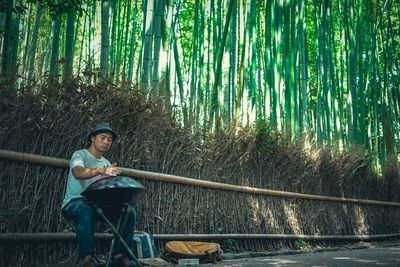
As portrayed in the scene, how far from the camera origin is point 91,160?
3582mm

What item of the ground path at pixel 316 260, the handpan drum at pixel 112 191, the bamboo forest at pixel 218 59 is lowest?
the ground path at pixel 316 260

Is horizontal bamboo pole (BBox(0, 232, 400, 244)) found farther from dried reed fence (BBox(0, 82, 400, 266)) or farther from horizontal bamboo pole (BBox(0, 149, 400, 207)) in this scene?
horizontal bamboo pole (BBox(0, 149, 400, 207))

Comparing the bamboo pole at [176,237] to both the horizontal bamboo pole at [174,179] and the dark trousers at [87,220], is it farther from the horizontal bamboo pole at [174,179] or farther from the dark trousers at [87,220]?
the horizontal bamboo pole at [174,179]

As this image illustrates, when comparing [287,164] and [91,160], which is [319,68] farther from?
[91,160]

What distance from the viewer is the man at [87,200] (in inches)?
126

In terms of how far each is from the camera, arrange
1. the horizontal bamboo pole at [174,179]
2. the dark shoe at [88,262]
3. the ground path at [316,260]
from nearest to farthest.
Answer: the dark shoe at [88,262] → the horizontal bamboo pole at [174,179] → the ground path at [316,260]

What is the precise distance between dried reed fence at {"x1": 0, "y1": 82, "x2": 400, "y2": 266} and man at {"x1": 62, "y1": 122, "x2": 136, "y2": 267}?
0.38 meters

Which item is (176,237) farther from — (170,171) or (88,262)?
(88,262)

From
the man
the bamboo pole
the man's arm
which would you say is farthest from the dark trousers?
the bamboo pole

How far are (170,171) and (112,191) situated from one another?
5.80 ft

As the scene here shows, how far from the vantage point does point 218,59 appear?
279 inches

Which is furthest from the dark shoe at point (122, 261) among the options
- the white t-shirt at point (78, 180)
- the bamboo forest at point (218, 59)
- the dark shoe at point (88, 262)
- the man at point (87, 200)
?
the bamboo forest at point (218, 59)

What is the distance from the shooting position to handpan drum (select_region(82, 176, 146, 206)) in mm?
3199

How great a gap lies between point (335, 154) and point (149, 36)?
4.29m
